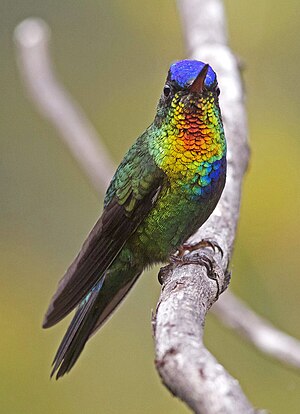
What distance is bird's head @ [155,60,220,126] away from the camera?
1930 mm

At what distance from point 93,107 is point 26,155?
0.44 metres

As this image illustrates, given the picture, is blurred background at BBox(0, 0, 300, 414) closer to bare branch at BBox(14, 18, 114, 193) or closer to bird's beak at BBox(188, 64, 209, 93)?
bare branch at BBox(14, 18, 114, 193)

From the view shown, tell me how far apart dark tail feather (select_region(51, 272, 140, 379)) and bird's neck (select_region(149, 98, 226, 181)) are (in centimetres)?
38

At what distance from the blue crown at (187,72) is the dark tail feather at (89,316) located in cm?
60

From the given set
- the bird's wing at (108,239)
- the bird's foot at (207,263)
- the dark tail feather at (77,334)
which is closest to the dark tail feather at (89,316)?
the dark tail feather at (77,334)

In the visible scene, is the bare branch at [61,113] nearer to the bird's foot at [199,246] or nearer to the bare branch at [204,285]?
the bare branch at [204,285]

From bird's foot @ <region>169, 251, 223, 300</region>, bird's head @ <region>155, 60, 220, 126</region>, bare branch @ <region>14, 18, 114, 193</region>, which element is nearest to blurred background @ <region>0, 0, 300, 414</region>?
bare branch @ <region>14, 18, 114, 193</region>

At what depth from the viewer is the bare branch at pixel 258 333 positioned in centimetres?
236

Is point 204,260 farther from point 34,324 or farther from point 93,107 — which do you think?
point 93,107

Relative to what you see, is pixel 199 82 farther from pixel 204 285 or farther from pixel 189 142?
pixel 204 285

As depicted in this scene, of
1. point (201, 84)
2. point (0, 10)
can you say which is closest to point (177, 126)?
point (201, 84)

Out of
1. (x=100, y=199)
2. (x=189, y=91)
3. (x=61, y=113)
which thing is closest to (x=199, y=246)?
(x=189, y=91)

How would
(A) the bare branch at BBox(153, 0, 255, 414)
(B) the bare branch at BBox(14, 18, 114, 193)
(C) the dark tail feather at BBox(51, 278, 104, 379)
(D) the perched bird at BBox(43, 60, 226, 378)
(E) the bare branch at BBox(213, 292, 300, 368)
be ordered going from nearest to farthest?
(A) the bare branch at BBox(153, 0, 255, 414)
(D) the perched bird at BBox(43, 60, 226, 378)
(C) the dark tail feather at BBox(51, 278, 104, 379)
(E) the bare branch at BBox(213, 292, 300, 368)
(B) the bare branch at BBox(14, 18, 114, 193)

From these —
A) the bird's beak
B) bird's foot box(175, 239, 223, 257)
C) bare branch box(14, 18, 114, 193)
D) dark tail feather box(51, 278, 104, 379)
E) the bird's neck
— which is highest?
bare branch box(14, 18, 114, 193)
